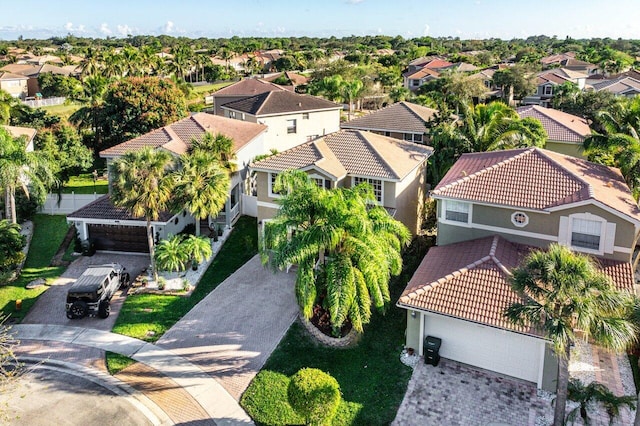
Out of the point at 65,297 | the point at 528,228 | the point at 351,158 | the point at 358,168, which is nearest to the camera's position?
the point at 528,228

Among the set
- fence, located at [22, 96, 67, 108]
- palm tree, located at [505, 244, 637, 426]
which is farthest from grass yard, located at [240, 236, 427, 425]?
fence, located at [22, 96, 67, 108]

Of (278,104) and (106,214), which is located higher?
(278,104)

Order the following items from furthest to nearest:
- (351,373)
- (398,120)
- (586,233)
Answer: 1. (398,120)
2. (586,233)
3. (351,373)

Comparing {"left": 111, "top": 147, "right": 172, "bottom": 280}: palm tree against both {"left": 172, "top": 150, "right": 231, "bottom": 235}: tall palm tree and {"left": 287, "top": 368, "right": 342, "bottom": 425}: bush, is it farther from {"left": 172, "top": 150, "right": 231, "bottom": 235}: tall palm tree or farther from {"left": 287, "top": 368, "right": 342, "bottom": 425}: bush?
{"left": 287, "top": 368, "right": 342, "bottom": 425}: bush

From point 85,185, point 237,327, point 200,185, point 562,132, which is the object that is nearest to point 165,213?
point 200,185

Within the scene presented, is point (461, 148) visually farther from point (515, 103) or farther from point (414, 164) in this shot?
point (515, 103)

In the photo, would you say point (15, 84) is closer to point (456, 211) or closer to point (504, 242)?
point (456, 211)

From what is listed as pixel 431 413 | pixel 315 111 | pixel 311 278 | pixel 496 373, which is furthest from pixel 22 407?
pixel 315 111
